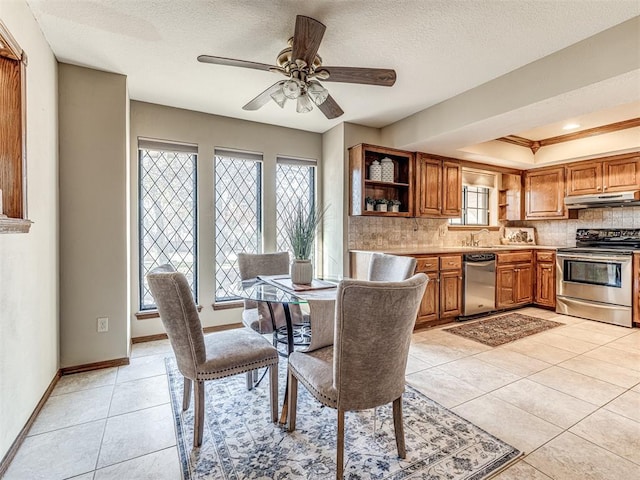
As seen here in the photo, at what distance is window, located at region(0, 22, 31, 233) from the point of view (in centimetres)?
168

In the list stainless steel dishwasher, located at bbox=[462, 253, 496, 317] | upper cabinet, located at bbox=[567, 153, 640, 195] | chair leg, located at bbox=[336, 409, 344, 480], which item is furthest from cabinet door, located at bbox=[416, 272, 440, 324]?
upper cabinet, located at bbox=[567, 153, 640, 195]

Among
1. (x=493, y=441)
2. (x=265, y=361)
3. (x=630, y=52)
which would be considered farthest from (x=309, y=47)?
(x=493, y=441)

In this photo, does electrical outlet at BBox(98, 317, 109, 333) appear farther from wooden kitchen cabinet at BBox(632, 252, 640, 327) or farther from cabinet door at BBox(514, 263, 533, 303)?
wooden kitchen cabinet at BBox(632, 252, 640, 327)

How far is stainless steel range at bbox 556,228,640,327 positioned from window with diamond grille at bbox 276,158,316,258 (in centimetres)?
358

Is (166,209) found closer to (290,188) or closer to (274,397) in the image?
(290,188)

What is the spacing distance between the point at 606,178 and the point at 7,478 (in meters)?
6.22

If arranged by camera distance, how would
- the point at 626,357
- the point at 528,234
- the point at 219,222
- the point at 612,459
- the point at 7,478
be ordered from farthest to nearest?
the point at 528,234 → the point at 219,222 → the point at 626,357 → the point at 612,459 → the point at 7,478

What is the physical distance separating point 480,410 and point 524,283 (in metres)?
3.29

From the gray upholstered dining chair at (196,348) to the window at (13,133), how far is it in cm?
80

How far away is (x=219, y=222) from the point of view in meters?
3.76

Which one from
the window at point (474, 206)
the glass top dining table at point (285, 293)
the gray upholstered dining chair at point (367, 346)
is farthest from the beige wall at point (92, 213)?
the window at point (474, 206)

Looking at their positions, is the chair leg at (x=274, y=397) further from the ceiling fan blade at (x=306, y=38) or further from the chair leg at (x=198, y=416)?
the ceiling fan blade at (x=306, y=38)

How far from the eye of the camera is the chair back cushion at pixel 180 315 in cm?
161

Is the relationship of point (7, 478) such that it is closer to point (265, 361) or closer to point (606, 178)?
point (265, 361)
